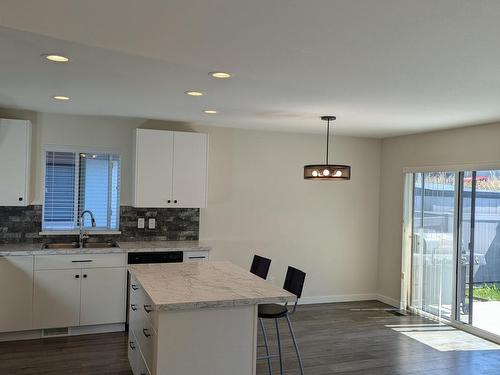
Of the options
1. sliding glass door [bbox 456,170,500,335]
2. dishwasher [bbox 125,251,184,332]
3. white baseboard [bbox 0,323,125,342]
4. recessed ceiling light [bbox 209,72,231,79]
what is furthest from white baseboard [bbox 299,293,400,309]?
recessed ceiling light [bbox 209,72,231,79]

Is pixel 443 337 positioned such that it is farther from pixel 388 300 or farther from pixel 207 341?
pixel 207 341

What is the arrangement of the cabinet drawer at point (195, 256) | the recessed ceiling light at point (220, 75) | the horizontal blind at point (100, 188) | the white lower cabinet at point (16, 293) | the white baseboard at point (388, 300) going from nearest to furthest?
1. the recessed ceiling light at point (220, 75)
2. the white lower cabinet at point (16, 293)
3. the cabinet drawer at point (195, 256)
4. the horizontal blind at point (100, 188)
5. the white baseboard at point (388, 300)

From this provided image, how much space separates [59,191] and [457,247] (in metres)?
4.89

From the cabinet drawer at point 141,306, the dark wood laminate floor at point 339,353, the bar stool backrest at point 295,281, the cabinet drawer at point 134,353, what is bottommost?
the dark wood laminate floor at point 339,353

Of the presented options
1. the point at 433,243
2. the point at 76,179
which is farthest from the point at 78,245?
the point at 433,243

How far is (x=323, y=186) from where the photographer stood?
6.72 m

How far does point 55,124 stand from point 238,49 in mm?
3489

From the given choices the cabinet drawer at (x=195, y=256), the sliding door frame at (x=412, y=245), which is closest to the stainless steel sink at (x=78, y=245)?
the cabinet drawer at (x=195, y=256)

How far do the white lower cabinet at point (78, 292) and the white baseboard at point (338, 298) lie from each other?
2.73 metres

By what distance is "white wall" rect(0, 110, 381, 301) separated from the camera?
5.65m

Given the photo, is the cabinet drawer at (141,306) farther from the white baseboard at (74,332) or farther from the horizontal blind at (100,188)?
the horizontal blind at (100,188)

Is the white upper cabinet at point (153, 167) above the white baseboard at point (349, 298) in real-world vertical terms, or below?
above

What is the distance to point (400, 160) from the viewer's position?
21.5 feet

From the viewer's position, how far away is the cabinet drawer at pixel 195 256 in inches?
209
